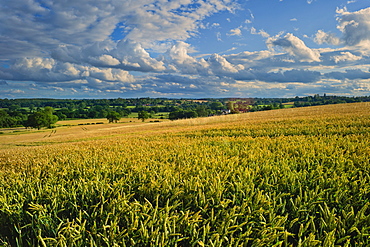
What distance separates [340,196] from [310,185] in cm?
44


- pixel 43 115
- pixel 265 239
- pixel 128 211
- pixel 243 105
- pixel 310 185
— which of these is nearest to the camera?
pixel 265 239

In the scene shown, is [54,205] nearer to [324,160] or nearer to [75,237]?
[75,237]

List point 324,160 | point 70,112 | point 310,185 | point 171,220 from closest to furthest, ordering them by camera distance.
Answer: point 171,220
point 310,185
point 324,160
point 70,112

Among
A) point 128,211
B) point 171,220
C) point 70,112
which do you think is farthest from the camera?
point 70,112

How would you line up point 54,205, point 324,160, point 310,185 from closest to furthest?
point 54,205, point 310,185, point 324,160

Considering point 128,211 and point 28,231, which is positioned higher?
point 128,211

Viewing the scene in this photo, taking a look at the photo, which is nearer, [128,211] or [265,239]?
[265,239]

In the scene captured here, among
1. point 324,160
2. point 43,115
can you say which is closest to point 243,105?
point 43,115

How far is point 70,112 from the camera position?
462ft

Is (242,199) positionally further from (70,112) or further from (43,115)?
(70,112)

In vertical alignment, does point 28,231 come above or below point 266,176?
below

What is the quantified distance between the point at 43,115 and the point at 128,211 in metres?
107

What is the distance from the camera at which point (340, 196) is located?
8.04ft

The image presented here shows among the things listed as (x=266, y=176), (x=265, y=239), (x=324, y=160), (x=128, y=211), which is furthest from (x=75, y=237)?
(x=324, y=160)
